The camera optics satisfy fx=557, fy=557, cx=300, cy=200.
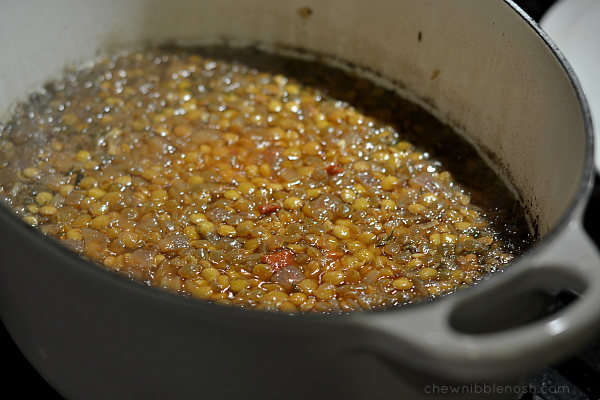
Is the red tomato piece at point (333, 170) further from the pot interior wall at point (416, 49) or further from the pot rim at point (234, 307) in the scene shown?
the pot rim at point (234, 307)

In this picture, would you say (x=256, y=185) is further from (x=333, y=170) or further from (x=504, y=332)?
(x=504, y=332)

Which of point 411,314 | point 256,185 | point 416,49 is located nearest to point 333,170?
point 256,185

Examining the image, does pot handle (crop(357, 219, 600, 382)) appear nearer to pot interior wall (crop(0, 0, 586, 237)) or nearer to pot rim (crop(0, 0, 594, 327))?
pot rim (crop(0, 0, 594, 327))

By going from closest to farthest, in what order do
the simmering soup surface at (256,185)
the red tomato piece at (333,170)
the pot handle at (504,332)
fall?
the pot handle at (504,332) < the simmering soup surface at (256,185) < the red tomato piece at (333,170)

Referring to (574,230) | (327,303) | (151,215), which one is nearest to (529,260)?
(574,230)

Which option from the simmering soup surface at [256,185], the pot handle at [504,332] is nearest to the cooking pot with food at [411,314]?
the pot handle at [504,332]

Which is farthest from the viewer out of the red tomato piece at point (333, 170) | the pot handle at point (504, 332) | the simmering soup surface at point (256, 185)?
the red tomato piece at point (333, 170)

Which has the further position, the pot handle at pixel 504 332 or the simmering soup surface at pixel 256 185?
the simmering soup surface at pixel 256 185

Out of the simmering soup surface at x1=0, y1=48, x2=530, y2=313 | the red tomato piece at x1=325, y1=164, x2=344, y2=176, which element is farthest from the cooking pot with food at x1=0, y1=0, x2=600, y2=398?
the red tomato piece at x1=325, y1=164, x2=344, y2=176
